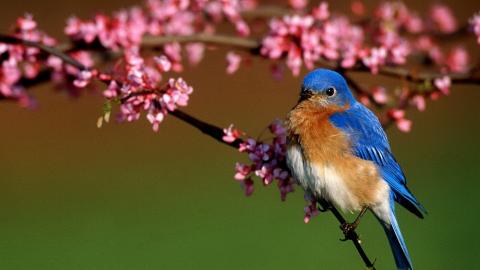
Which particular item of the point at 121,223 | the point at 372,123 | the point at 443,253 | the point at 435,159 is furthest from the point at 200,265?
the point at 435,159

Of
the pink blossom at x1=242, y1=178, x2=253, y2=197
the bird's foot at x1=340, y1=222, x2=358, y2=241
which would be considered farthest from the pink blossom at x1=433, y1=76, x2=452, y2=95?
the pink blossom at x1=242, y1=178, x2=253, y2=197

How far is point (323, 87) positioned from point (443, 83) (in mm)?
711

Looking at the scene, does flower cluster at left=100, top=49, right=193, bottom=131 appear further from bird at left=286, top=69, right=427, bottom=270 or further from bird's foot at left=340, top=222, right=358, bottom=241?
bird's foot at left=340, top=222, right=358, bottom=241

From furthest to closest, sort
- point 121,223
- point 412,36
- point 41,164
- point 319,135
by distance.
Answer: point 41,164 → point 121,223 → point 412,36 → point 319,135

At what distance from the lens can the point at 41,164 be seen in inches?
334

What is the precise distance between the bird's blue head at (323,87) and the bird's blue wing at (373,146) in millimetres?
84

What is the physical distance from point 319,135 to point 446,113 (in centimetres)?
647

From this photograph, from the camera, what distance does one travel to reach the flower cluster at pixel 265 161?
3.40 meters

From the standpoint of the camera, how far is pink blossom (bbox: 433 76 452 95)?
4.14 meters

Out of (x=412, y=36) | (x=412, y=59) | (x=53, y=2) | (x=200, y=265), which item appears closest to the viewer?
(x=412, y=59)

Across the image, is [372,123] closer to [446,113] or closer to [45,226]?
[45,226]

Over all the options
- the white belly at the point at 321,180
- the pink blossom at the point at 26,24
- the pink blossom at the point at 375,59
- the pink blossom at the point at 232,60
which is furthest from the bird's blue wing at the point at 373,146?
the pink blossom at the point at 26,24

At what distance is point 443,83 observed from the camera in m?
4.17

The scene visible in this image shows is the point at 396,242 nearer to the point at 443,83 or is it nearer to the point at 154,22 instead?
the point at 443,83
